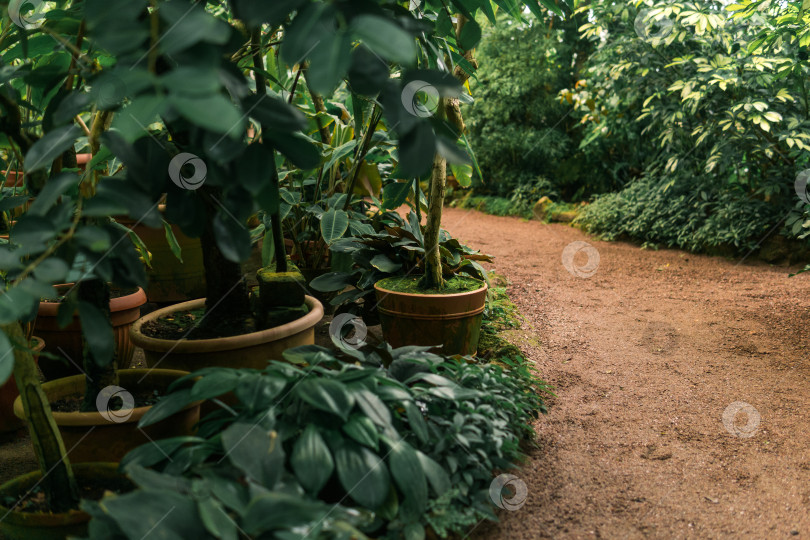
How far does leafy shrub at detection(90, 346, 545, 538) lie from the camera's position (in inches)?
34.7

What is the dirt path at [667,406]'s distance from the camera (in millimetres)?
1521

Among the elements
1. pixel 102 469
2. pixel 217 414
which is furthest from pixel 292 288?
pixel 102 469

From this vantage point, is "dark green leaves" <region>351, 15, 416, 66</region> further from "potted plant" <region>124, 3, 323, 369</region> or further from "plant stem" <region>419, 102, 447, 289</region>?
"plant stem" <region>419, 102, 447, 289</region>

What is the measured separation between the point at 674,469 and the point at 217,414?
133cm

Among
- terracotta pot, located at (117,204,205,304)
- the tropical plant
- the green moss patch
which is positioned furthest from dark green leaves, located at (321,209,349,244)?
terracotta pot, located at (117,204,205,304)

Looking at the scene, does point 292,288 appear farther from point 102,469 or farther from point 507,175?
point 507,175

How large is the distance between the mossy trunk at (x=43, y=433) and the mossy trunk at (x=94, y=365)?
18 cm

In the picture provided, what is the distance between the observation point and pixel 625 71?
5297 mm

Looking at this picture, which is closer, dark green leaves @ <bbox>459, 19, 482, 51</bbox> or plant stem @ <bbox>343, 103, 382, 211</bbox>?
dark green leaves @ <bbox>459, 19, 482, 51</bbox>

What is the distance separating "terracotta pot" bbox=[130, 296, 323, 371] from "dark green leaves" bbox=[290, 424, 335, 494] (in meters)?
0.57

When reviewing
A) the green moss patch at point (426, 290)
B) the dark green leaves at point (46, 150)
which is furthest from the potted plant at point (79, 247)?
the green moss patch at point (426, 290)

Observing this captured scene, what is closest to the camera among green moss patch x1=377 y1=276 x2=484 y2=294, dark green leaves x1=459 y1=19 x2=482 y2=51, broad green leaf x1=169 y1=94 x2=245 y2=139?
broad green leaf x1=169 y1=94 x2=245 y2=139

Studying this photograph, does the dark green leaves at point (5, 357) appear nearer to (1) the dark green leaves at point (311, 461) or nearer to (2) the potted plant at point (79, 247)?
(2) the potted plant at point (79, 247)

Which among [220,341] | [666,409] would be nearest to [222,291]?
[220,341]
